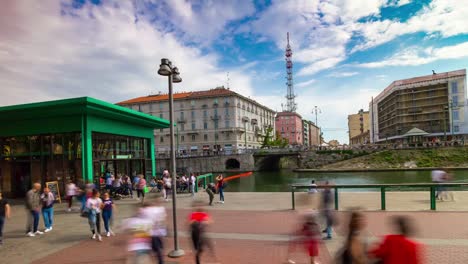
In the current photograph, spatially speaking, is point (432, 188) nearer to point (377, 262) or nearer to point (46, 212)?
point (377, 262)

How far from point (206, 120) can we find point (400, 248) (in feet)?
242

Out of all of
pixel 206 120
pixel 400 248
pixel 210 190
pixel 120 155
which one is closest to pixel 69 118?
pixel 120 155

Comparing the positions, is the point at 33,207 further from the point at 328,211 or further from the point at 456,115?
the point at 456,115

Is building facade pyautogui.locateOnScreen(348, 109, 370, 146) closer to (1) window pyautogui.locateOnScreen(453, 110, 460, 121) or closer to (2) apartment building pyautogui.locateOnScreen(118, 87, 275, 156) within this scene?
(1) window pyautogui.locateOnScreen(453, 110, 460, 121)

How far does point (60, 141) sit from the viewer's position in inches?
721

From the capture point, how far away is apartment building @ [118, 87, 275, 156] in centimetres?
7569

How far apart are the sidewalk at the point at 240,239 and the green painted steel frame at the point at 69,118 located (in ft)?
17.9

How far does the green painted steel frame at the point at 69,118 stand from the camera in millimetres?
16422

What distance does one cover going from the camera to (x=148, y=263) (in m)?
7.54

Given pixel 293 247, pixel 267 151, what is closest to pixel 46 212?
pixel 293 247

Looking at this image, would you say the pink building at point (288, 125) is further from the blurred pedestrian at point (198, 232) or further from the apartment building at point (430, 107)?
the blurred pedestrian at point (198, 232)

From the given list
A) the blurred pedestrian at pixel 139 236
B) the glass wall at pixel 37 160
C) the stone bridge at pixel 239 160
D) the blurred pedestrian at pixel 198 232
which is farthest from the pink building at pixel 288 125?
the blurred pedestrian at pixel 139 236

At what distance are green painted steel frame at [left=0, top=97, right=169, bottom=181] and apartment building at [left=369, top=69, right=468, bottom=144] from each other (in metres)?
68.3

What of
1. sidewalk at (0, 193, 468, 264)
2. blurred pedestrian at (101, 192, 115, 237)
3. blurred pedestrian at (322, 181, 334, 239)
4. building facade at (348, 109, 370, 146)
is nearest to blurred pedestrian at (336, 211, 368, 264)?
sidewalk at (0, 193, 468, 264)
